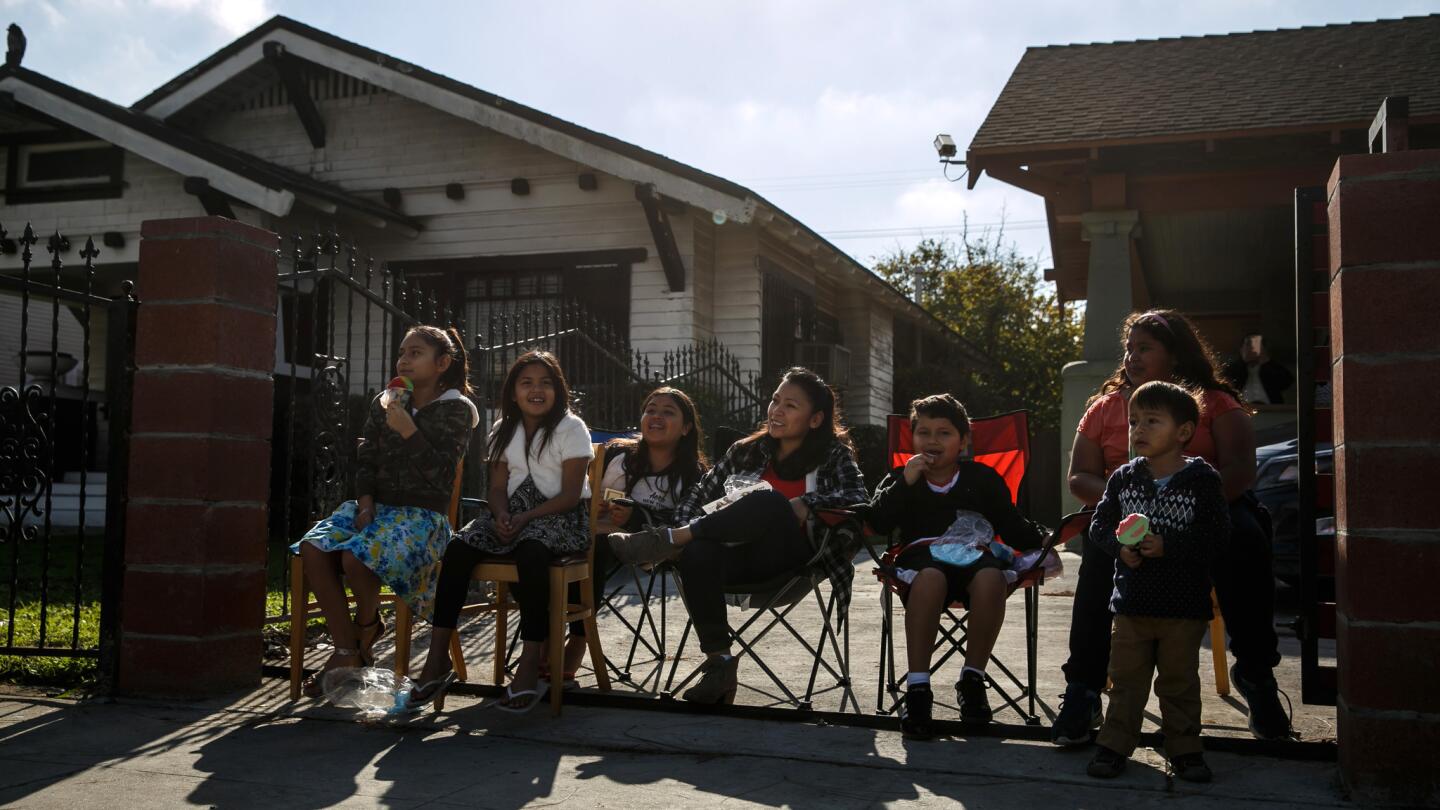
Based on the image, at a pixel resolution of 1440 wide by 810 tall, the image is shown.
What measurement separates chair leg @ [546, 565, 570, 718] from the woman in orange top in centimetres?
163

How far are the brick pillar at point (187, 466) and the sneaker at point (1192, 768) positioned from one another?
3279mm

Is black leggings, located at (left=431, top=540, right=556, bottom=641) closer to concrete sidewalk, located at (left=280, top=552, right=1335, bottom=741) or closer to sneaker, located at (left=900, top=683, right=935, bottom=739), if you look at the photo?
concrete sidewalk, located at (left=280, top=552, right=1335, bottom=741)

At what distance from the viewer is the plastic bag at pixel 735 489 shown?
14.4 feet

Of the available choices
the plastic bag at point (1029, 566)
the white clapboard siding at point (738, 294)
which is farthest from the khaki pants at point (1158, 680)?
the white clapboard siding at point (738, 294)

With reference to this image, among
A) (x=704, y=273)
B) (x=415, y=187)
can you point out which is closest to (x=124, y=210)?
(x=415, y=187)

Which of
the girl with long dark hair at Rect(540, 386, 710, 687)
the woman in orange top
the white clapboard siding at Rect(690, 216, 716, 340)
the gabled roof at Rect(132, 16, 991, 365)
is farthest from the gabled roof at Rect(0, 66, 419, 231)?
the woman in orange top

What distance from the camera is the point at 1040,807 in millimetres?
3041

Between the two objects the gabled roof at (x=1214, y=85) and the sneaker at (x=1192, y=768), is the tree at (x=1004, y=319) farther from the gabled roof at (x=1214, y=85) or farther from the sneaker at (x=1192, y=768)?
the sneaker at (x=1192, y=768)

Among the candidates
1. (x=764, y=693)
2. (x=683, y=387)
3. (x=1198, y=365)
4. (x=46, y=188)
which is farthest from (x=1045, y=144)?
(x=46, y=188)

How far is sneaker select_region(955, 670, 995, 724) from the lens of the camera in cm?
386

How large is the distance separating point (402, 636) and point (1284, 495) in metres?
4.95

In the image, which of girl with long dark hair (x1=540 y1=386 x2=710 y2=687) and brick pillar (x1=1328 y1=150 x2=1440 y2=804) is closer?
brick pillar (x1=1328 y1=150 x2=1440 y2=804)

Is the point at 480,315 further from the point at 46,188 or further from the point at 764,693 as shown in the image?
the point at 764,693

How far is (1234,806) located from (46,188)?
1497 centimetres
